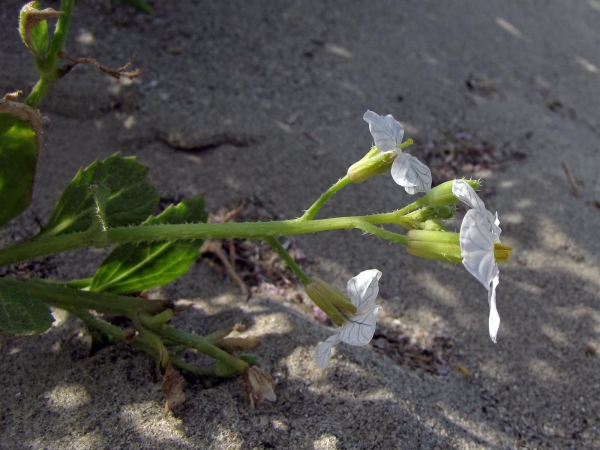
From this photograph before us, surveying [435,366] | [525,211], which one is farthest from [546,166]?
[435,366]

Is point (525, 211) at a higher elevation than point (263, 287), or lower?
higher

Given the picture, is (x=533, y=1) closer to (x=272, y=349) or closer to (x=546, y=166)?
(x=546, y=166)

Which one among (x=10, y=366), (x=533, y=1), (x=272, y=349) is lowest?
(x=10, y=366)

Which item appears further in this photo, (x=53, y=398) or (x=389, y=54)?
(x=389, y=54)

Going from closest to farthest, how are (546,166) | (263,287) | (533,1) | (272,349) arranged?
(272,349)
(263,287)
(546,166)
(533,1)

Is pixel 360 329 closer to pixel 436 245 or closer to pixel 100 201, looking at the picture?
pixel 436 245

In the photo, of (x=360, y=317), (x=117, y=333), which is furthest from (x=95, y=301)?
(x=360, y=317)

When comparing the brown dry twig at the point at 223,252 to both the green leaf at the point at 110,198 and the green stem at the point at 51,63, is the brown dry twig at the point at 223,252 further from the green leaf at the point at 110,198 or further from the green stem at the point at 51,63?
the green stem at the point at 51,63

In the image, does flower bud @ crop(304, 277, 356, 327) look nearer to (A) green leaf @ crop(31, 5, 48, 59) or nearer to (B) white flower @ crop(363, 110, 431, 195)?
(B) white flower @ crop(363, 110, 431, 195)
